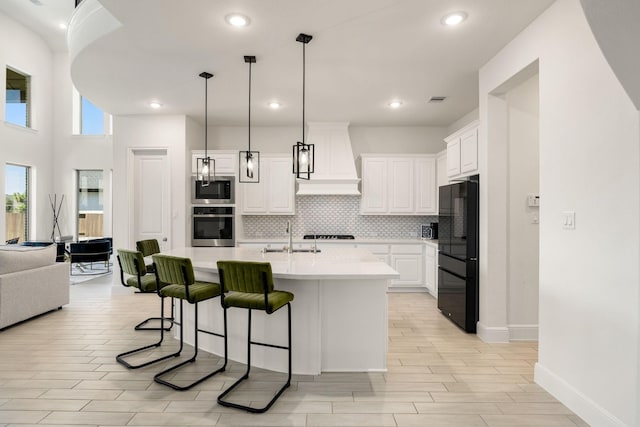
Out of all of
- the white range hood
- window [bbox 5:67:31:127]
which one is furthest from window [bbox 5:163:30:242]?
the white range hood

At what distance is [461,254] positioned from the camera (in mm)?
4031

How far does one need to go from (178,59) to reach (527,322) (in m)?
4.57

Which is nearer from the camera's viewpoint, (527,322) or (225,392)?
(225,392)

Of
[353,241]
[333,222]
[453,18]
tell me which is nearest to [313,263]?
[453,18]

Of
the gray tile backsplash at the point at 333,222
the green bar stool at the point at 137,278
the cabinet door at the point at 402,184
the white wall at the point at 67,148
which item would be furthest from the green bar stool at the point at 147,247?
the white wall at the point at 67,148

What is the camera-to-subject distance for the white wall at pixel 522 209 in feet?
12.2

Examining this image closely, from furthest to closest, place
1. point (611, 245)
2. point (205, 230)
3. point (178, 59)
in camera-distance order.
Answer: point (205, 230), point (178, 59), point (611, 245)

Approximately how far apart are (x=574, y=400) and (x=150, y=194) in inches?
233

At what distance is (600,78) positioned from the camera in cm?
219

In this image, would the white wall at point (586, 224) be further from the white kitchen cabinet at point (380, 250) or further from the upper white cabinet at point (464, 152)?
the white kitchen cabinet at point (380, 250)

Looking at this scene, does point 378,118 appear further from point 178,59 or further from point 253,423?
point 253,423

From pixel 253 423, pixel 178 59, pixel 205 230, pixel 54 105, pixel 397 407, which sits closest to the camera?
pixel 253 423

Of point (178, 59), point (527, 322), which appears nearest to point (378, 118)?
point (178, 59)

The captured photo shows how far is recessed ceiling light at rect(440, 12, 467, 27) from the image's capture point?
9.11 feet
